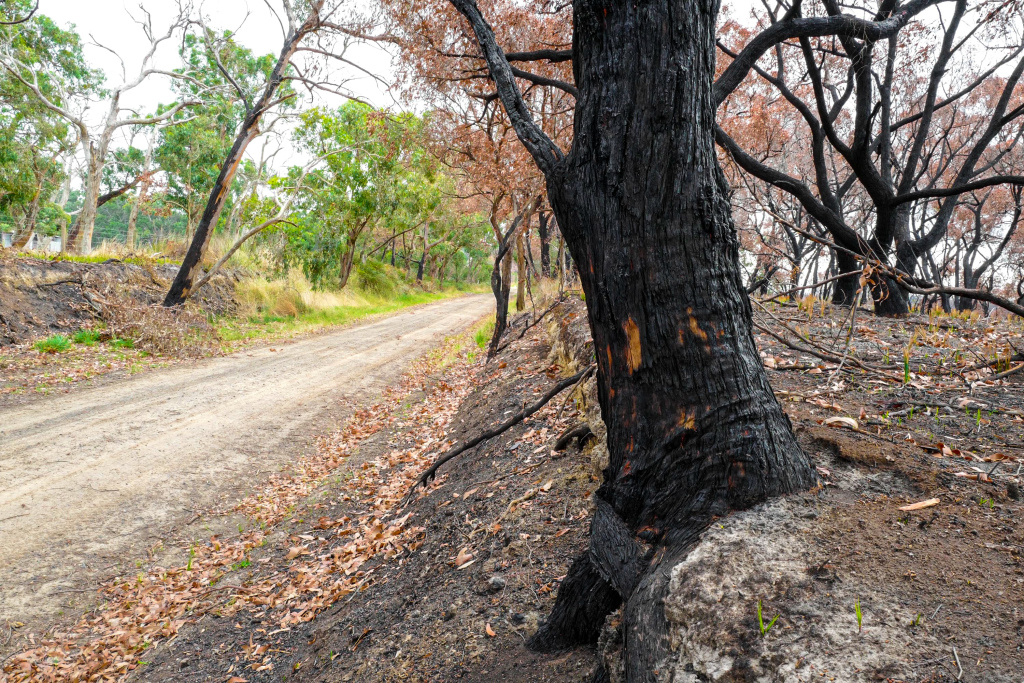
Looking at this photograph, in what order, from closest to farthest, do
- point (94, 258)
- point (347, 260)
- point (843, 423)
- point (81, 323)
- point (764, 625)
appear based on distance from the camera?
point (764, 625) < point (843, 423) < point (81, 323) < point (94, 258) < point (347, 260)

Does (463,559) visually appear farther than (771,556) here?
Yes

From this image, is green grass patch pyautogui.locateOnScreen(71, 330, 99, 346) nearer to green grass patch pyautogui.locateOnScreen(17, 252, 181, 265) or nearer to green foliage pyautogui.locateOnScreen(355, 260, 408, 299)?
green grass patch pyautogui.locateOnScreen(17, 252, 181, 265)

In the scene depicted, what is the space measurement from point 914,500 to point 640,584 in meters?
1.26

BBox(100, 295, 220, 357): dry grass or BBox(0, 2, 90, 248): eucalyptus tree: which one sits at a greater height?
BBox(0, 2, 90, 248): eucalyptus tree

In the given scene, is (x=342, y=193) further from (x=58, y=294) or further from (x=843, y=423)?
(x=843, y=423)

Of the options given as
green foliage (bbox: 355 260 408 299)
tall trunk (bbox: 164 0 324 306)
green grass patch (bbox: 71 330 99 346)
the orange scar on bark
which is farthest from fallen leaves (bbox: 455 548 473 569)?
green foliage (bbox: 355 260 408 299)

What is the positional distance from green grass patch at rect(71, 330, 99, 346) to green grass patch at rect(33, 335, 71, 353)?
1.98 ft

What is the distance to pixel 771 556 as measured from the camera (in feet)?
6.73

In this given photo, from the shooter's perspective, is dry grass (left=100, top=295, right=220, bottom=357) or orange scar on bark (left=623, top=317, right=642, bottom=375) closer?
orange scar on bark (left=623, top=317, right=642, bottom=375)

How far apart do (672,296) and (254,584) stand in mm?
4252

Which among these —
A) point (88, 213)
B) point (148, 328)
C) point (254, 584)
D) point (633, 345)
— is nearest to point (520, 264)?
point (148, 328)

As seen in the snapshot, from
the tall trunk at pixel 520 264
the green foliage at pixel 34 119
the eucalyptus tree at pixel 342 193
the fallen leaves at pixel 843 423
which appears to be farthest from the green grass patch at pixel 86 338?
the fallen leaves at pixel 843 423

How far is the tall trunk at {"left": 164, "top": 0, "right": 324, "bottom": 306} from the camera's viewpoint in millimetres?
14055

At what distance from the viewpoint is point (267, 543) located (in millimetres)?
5270
